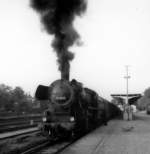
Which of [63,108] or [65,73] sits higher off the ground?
[65,73]

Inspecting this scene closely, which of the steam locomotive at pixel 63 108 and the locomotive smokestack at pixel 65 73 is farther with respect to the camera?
the locomotive smokestack at pixel 65 73

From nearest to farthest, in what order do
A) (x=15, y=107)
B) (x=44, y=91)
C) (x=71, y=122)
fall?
1. (x=71, y=122)
2. (x=44, y=91)
3. (x=15, y=107)

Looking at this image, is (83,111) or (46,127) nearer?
(46,127)

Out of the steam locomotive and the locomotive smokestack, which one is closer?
the steam locomotive

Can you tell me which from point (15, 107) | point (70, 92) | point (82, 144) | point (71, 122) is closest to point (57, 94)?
point (70, 92)

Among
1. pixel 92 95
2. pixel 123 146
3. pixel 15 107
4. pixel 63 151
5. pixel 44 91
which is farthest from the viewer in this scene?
pixel 15 107

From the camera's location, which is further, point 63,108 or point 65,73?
point 65,73

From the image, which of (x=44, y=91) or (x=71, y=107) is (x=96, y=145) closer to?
(x=71, y=107)

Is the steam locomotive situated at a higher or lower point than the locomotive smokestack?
lower

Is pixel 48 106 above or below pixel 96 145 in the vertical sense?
above

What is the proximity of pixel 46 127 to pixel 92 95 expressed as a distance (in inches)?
220

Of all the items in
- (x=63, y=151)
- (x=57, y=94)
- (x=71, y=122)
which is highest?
(x=57, y=94)

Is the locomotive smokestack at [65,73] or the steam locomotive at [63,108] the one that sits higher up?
the locomotive smokestack at [65,73]

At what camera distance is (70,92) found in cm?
1538
